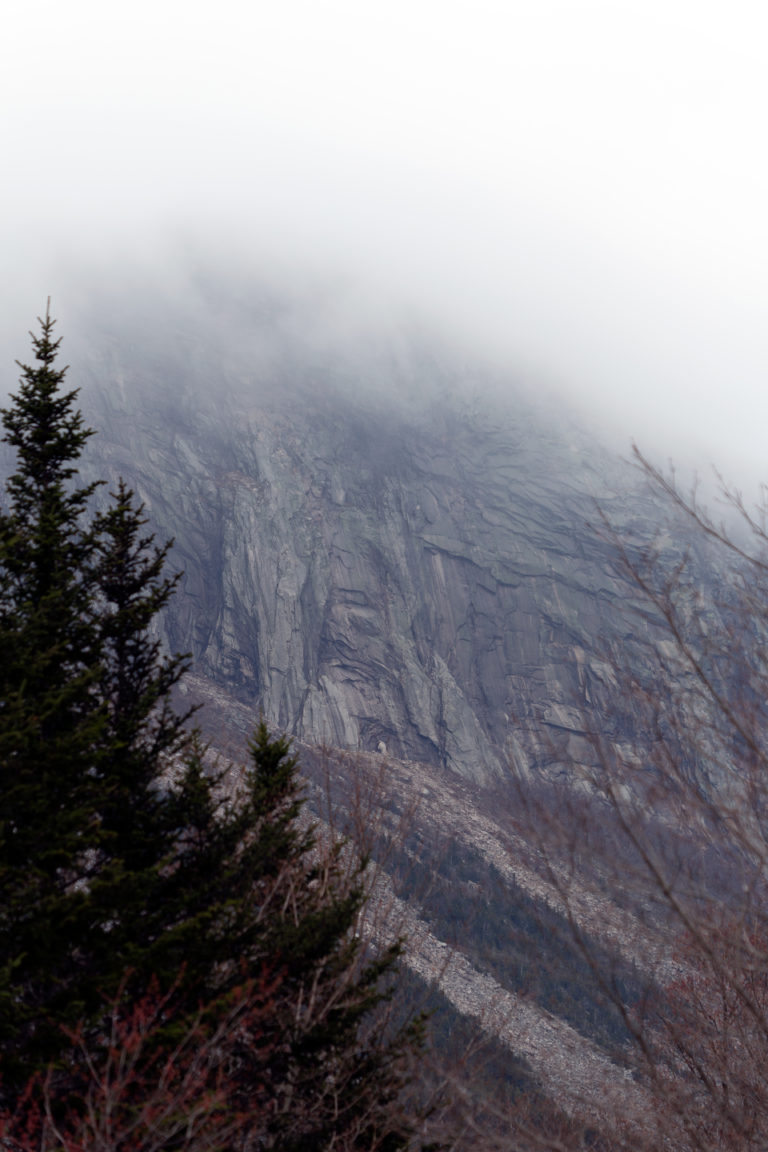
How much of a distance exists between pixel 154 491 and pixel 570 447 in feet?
346

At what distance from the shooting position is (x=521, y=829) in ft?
25.0

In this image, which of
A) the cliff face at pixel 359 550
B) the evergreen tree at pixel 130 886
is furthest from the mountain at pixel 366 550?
the evergreen tree at pixel 130 886

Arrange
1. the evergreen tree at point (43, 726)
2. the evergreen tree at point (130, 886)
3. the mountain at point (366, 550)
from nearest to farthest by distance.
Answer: the evergreen tree at point (43, 726) < the evergreen tree at point (130, 886) < the mountain at point (366, 550)

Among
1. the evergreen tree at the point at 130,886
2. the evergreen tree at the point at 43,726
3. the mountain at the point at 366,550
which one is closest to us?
the evergreen tree at the point at 43,726

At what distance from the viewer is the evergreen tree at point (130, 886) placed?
8758mm

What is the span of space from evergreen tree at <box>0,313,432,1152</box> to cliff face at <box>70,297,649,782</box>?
433 feet

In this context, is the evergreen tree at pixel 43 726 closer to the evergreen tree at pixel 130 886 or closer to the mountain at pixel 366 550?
the evergreen tree at pixel 130 886

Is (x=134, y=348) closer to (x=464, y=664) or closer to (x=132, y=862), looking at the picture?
(x=464, y=664)

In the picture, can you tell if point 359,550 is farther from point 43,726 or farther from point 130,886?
point 130,886

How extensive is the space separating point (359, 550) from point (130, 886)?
517 feet

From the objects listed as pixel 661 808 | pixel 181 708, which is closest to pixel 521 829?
pixel 661 808

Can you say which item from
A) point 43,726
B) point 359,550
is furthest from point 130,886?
point 359,550

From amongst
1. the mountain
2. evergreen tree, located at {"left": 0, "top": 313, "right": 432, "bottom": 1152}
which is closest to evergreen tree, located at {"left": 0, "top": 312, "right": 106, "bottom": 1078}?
evergreen tree, located at {"left": 0, "top": 313, "right": 432, "bottom": 1152}

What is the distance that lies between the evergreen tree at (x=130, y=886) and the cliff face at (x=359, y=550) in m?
132
